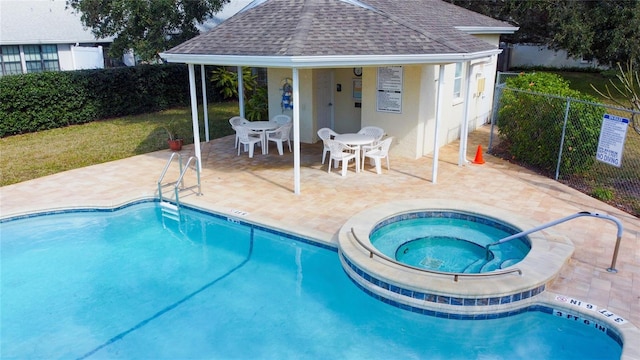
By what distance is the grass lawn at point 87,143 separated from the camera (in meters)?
13.1

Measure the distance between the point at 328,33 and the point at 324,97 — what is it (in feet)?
14.4

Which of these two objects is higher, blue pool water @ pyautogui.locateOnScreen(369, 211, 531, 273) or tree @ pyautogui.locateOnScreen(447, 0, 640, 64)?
tree @ pyautogui.locateOnScreen(447, 0, 640, 64)

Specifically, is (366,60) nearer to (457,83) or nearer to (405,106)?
(405,106)

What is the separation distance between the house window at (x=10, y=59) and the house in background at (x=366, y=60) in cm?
1734

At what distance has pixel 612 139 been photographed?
9352 millimetres

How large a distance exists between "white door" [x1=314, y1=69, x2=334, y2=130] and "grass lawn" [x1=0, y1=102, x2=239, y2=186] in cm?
411

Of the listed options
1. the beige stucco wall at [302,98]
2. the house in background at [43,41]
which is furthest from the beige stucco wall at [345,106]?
the house in background at [43,41]

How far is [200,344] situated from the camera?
6.28 m

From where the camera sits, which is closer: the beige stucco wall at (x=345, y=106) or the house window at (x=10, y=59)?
the beige stucco wall at (x=345, y=106)

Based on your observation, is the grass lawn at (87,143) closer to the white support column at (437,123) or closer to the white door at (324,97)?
the white door at (324,97)

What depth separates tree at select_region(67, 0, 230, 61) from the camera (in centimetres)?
1630

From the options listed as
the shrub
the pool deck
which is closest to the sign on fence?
the pool deck

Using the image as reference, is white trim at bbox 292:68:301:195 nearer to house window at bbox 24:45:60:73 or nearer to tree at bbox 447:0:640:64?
tree at bbox 447:0:640:64

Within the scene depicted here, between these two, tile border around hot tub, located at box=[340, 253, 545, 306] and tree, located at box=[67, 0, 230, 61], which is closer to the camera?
tile border around hot tub, located at box=[340, 253, 545, 306]
